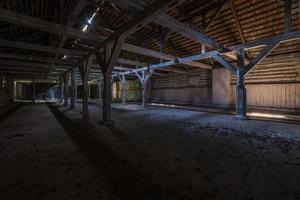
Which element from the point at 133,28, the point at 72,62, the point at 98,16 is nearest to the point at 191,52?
the point at 98,16

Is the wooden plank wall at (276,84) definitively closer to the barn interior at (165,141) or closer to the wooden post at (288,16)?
the barn interior at (165,141)

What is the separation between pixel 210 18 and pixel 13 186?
931cm

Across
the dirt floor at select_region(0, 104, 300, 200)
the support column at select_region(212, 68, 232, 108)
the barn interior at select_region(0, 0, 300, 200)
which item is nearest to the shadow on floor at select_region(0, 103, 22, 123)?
the barn interior at select_region(0, 0, 300, 200)

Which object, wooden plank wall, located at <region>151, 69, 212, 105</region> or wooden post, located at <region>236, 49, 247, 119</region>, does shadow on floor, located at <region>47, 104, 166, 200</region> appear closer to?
wooden post, located at <region>236, 49, 247, 119</region>

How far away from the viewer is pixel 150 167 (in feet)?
7.96

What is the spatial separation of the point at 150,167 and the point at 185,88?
1326 cm

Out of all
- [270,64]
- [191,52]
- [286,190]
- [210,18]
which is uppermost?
[210,18]

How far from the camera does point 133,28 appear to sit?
447 centimetres

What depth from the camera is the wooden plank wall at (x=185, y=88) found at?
520 inches

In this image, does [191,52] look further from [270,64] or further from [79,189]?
[79,189]

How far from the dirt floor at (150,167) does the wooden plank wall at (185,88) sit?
9.47 meters

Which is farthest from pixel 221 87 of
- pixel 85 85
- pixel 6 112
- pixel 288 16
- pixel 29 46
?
pixel 6 112

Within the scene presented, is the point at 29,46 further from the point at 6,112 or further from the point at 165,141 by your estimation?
the point at 165,141

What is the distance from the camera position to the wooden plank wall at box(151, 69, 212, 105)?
13.2m
